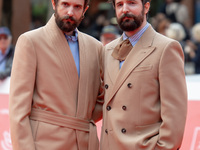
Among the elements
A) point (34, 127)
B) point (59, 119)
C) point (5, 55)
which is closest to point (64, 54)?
point (59, 119)

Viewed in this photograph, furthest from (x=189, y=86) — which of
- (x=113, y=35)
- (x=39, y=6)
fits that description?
(x=39, y=6)

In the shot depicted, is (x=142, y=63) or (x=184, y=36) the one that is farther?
(x=184, y=36)

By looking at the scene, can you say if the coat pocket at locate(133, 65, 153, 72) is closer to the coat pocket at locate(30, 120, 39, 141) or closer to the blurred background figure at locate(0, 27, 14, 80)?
the coat pocket at locate(30, 120, 39, 141)

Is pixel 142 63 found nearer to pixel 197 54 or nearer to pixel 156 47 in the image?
pixel 156 47

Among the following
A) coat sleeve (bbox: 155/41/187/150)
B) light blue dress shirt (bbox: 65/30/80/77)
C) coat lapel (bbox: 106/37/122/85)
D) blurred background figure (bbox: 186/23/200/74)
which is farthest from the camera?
blurred background figure (bbox: 186/23/200/74)

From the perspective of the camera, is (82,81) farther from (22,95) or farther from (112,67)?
(22,95)

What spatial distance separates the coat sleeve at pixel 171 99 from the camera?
3.45 meters

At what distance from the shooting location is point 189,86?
466 cm

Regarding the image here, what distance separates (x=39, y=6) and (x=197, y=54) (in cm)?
1116

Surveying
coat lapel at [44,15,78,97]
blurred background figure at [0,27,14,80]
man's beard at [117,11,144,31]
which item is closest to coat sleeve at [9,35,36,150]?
coat lapel at [44,15,78,97]

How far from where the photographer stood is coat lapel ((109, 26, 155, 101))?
3619mm

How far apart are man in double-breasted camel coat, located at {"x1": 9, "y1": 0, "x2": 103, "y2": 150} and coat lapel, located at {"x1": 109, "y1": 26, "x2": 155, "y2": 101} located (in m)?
0.35

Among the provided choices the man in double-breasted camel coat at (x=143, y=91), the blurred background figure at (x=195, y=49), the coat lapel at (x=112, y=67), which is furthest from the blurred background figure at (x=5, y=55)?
the blurred background figure at (x=195, y=49)

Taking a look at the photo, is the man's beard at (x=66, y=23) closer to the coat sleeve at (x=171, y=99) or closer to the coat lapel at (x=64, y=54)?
the coat lapel at (x=64, y=54)
